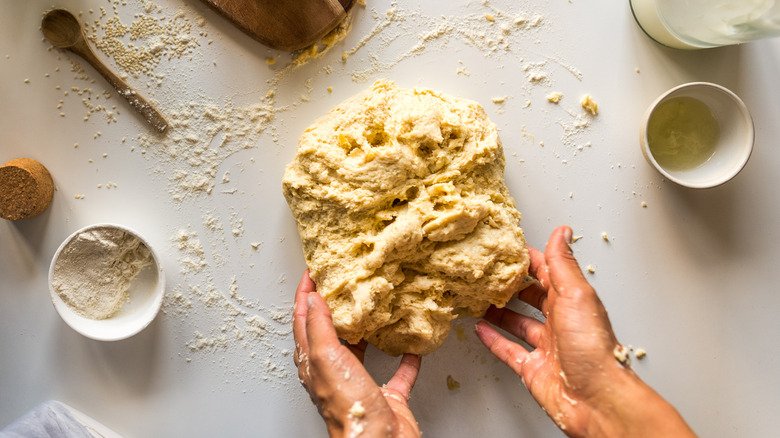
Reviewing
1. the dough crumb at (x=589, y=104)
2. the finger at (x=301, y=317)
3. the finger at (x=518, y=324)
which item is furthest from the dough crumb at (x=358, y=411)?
the dough crumb at (x=589, y=104)

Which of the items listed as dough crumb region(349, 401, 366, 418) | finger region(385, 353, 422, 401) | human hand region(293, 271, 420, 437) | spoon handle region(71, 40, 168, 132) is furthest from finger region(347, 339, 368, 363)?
spoon handle region(71, 40, 168, 132)

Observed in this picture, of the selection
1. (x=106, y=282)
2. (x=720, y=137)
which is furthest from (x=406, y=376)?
(x=720, y=137)

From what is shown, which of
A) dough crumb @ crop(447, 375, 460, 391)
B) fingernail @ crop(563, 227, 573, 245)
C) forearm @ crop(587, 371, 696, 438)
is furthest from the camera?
dough crumb @ crop(447, 375, 460, 391)

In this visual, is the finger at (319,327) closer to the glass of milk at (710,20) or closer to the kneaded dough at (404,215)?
the kneaded dough at (404,215)

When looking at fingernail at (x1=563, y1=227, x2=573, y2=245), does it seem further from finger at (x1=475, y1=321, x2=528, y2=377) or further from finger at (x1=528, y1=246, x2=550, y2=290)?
finger at (x1=475, y1=321, x2=528, y2=377)

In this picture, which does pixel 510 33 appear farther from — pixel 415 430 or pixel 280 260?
pixel 415 430
